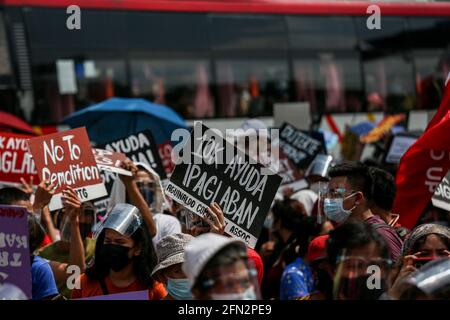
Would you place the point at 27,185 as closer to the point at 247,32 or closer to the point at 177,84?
the point at 177,84

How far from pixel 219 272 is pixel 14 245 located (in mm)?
1512

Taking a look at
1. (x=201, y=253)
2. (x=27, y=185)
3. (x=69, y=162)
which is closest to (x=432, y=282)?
(x=201, y=253)

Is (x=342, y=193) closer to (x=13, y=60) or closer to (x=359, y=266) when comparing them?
(x=359, y=266)

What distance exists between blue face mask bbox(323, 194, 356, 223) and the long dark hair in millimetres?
1021

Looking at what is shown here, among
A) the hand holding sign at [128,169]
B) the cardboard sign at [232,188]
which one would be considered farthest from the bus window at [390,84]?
the cardboard sign at [232,188]

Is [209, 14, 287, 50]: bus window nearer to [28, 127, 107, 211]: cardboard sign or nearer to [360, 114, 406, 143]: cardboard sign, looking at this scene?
[360, 114, 406, 143]: cardboard sign

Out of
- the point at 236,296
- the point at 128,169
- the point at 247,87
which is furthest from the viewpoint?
the point at 247,87

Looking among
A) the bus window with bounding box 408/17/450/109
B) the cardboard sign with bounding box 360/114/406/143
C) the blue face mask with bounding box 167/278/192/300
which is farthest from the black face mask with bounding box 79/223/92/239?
the bus window with bounding box 408/17/450/109

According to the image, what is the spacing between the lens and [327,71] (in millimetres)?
17016

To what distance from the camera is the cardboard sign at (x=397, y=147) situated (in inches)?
413

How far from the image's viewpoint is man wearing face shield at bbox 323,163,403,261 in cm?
562

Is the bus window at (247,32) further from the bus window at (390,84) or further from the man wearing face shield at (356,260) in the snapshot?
the man wearing face shield at (356,260)

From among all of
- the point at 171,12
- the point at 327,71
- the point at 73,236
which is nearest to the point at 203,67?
the point at 171,12

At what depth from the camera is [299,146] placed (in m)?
9.76
